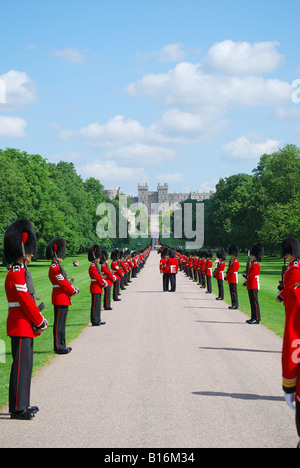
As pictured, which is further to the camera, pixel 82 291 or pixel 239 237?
pixel 239 237

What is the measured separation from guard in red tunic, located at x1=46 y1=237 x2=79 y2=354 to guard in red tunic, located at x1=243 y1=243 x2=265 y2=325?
20.2 ft

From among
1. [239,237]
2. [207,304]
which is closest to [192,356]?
[207,304]

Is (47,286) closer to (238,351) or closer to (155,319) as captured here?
(155,319)

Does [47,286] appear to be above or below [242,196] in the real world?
below

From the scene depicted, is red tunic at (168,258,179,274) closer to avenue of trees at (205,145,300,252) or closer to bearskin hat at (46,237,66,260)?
bearskin hat at (46,237,66,260)

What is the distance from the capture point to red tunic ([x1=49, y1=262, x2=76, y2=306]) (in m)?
11.3

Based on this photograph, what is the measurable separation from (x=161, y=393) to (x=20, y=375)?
2.03 meters

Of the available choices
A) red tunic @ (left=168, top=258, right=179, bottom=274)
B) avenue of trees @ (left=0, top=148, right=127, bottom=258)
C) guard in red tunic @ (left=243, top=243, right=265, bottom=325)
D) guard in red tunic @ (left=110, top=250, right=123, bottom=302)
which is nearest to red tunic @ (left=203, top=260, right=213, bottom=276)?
red tunic @ (left=168, top=258, right=179, bottom=274)

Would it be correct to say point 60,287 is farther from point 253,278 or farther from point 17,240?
point 253,278

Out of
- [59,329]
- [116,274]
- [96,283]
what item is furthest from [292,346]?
[116,274]

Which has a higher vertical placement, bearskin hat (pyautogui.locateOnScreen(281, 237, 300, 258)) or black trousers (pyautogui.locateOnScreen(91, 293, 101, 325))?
bearskin hat (pyautogui.locateOnScreen(281, 237, 300, 258))

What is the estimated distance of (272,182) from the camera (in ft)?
212
